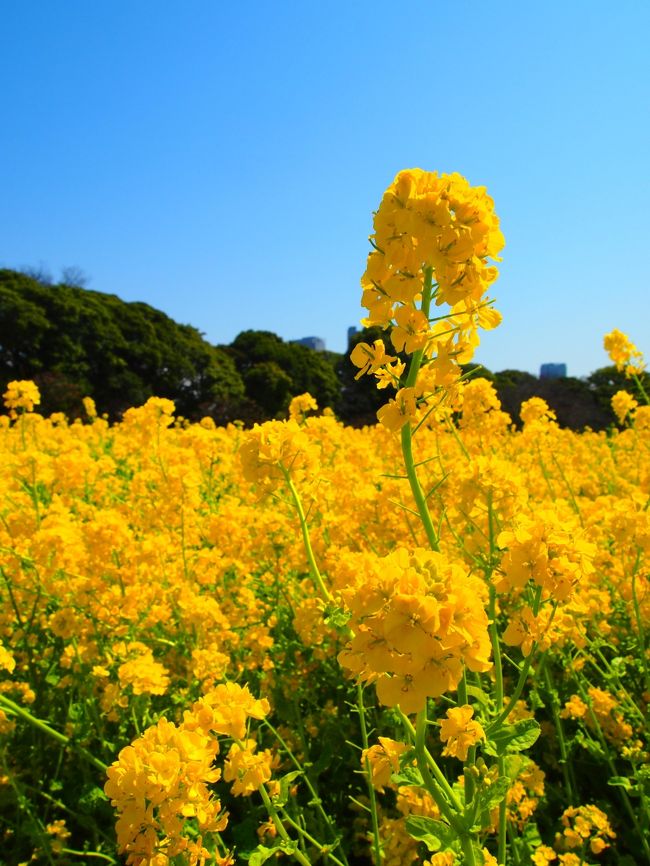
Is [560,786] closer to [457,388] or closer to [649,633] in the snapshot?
[649,633]

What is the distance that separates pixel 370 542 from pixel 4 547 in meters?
2.03

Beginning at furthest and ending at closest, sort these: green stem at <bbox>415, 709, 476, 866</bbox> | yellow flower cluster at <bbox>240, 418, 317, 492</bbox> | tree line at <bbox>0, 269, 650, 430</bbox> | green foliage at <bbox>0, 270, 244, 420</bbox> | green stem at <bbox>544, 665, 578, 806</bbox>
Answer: green foliage at <bbox>0, 270, 244, 420</bbox> < tree line at <bbox>0, 269, 650, 430</bbox> < green stem at <bbox>544, 665, 578, 806</bbox> < yellow flower cluster at <bbox>240, 418, 317, 492</bbox> < green stem at <bbox>415, 709, 476, 866</bbox>

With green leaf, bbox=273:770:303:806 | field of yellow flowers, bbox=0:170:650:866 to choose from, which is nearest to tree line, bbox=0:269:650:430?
field of yellow flowers, bbox=0:170:650:866

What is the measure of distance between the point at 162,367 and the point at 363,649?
26037 mm

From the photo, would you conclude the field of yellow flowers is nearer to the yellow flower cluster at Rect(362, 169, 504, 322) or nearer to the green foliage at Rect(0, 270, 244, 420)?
the yellow flower cluster at Rect(362, 169, 504, 322)

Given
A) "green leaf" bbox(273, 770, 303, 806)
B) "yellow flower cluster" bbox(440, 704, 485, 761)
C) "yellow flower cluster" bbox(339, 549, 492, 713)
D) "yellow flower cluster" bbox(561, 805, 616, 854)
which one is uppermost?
"yellow flower cluster" bbox(339, 549, 492, 713)

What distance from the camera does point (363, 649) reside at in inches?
43.0

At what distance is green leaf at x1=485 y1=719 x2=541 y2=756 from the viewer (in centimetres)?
138

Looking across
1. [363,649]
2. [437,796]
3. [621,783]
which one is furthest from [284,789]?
[621,783]

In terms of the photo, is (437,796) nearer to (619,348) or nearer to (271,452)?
(271,452)

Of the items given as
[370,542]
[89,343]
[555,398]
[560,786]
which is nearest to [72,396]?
[89,343]

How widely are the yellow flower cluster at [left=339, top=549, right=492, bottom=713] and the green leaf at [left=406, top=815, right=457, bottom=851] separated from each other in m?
0.40

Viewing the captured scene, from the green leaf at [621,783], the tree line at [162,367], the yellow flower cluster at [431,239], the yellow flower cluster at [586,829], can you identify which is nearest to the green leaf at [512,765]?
the green leaf at [621,783]

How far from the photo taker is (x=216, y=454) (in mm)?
5738
